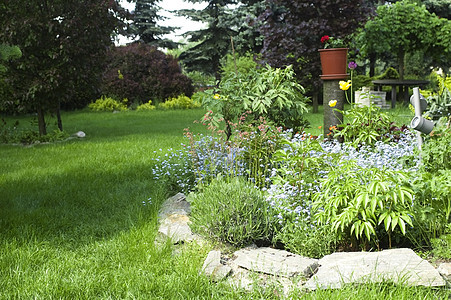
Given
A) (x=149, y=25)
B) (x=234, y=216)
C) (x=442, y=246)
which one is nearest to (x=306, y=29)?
(x=234, y=216)

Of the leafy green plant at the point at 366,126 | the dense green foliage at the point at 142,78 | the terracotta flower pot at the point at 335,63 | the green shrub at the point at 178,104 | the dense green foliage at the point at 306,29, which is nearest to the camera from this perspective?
the leafy green plant at the point at 366,126

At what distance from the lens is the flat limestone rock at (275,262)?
96.0 inches

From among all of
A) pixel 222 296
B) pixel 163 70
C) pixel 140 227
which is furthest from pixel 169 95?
pixel 222 296

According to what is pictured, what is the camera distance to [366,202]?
7.98ft

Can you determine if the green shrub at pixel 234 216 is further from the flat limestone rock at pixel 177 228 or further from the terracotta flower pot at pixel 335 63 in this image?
the terracotta flower pot at pixel 335 63

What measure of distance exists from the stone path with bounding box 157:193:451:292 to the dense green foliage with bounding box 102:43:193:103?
1568 cm

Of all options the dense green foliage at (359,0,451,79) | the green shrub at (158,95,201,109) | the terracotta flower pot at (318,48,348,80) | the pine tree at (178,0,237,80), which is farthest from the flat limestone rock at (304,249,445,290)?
the pine tree at (178,0,237,80)

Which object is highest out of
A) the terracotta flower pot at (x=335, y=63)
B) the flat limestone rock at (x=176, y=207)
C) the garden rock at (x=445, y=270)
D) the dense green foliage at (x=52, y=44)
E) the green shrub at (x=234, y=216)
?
the dense green foliage at (x=52, y=44)

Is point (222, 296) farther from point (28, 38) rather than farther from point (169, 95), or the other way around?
point (169, 95)

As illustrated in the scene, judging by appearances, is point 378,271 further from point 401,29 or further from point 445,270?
point 401,29

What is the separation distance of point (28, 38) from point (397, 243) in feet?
25.7

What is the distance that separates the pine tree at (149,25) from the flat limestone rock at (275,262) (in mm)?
24530

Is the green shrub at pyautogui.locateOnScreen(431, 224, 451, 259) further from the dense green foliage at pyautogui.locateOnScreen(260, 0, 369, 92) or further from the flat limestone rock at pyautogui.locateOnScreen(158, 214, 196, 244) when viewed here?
the dense green foliage at pyautogui.locateOnScreen(260, 0, 369, 92)

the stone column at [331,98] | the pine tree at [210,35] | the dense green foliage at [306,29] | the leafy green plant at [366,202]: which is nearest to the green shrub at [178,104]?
the dense green foliage at [306,29]
